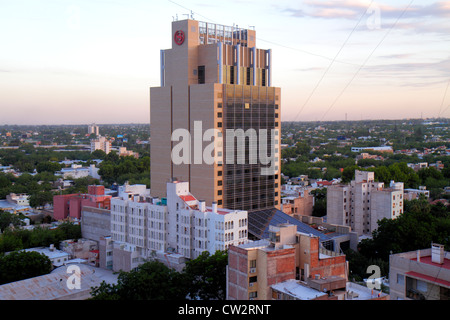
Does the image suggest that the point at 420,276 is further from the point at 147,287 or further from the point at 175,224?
the point at 175,224

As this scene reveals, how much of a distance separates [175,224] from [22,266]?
6276 mm

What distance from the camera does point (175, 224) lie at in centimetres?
1959

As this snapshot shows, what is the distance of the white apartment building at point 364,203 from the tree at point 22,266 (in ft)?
55.6

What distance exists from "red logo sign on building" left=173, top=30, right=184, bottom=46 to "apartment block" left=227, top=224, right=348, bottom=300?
43.0 ft

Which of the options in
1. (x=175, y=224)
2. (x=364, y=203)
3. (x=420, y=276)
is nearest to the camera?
(x=420, y=276)

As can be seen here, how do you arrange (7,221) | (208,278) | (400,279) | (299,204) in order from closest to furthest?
(400,279) → (208,278) → (7,221) → (299,204)

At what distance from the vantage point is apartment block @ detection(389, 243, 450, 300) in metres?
11.3

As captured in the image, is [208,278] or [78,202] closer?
[208,278]

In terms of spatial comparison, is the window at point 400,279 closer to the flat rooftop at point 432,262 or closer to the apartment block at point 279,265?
the flat rooftop at point 432,262

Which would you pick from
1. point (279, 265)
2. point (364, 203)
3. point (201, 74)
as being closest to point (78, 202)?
point (201, 74)

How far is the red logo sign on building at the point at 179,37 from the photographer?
77.3 feet

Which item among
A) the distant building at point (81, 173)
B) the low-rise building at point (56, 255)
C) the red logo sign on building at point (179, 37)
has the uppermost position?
the red logo sign on building at point (179, 37)

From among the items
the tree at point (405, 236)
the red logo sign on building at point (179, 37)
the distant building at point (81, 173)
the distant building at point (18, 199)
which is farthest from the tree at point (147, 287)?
the distant building at point (81, 173)

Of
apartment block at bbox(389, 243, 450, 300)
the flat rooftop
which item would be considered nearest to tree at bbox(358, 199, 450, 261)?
the flat rooftop
